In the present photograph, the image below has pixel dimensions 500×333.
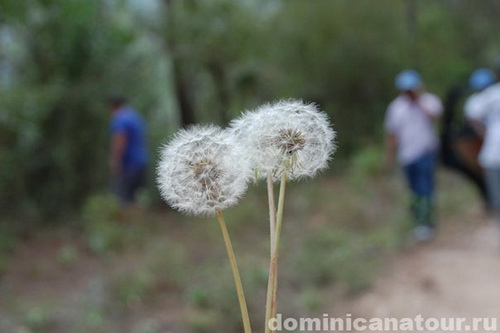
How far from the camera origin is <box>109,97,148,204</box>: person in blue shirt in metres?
8.70

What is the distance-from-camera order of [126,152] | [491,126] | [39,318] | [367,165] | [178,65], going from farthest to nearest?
1. [367,165]
2. [178,65]
3. [126,152]
4. [39,318]
5. [491,126]

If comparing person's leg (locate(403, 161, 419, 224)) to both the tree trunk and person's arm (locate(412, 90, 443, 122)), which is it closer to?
person's arm (locate(412, 90, 443, 122))

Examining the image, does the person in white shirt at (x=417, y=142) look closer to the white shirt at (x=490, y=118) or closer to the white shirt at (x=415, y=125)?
the white shirt at (x=415, y=125)

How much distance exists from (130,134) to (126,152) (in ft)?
0.89

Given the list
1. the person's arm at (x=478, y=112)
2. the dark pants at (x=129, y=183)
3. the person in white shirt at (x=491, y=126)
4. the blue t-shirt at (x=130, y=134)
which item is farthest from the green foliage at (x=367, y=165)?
the person in white shirt at (x=491, y=126)

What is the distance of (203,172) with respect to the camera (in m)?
1.61

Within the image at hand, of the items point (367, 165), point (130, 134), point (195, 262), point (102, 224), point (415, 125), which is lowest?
point (195, 262)

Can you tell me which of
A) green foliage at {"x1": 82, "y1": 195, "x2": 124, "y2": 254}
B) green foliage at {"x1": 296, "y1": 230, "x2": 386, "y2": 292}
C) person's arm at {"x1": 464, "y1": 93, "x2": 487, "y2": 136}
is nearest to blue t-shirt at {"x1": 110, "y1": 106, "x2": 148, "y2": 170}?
green foliage at {"x1": 82, "y1": 195, "x2": 124, "y2": 254}

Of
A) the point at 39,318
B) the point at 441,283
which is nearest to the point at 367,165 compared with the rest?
the point at 441,283

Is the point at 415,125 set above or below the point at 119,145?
below

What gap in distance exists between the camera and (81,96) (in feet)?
32.3

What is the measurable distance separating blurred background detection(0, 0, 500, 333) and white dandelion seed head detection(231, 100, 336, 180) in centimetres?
426

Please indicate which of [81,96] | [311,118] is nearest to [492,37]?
[81,96]

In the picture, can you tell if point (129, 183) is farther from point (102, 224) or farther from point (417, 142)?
point (417, 142)
